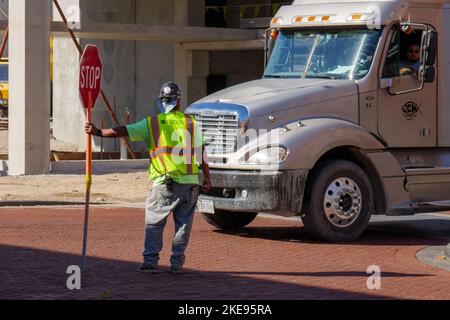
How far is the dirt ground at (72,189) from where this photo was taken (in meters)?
21.9

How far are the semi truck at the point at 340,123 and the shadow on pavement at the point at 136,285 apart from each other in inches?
106

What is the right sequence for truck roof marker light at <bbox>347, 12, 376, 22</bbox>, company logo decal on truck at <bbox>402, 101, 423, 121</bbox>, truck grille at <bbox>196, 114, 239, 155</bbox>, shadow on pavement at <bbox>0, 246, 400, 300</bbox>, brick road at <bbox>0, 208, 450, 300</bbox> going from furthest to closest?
1. company logo decal on truck at <bbox>402, 101, 423, 121</bbox>
2. truck roof marker light at <bbox>347, 12, 376, 22</bbox>
3. truck grille at <bbox>196, 114, 239, 155</bbox>
4. brick road at <bbox>0, 208, 450, 300</bbox>
5. shadow on pavement at <bbox>0, 246, 400, 300</bbox>

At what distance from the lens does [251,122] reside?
15.4m

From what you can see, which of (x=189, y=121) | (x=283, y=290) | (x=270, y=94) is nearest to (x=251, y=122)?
(x=270, y=94)

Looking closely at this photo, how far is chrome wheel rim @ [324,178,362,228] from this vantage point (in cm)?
1560

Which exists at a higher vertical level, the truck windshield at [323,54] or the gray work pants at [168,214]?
the truck windshield at [323,54]

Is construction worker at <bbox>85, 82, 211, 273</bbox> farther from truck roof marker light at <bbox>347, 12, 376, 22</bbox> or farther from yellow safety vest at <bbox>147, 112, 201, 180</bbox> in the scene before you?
truck roof marker light at <bbox>347, 12, 376, 22</bbox>

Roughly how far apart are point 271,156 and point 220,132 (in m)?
0.88

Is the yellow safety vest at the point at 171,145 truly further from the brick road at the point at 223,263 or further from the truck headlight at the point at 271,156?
the truck headlight at the point at 271,156

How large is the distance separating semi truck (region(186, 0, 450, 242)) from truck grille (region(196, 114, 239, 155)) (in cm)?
2

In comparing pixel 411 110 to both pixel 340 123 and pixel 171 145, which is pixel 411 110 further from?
pixel 171 145

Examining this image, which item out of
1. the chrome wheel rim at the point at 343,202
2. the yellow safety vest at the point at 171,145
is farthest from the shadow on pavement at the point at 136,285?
the chrome wheel rim at the point at 343,202

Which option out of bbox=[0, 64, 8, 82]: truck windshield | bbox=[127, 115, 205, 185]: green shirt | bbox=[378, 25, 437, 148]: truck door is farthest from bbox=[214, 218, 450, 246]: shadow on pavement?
bbox=[0, 64, 8, 82]: truck windshield

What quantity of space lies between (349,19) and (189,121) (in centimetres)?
476
